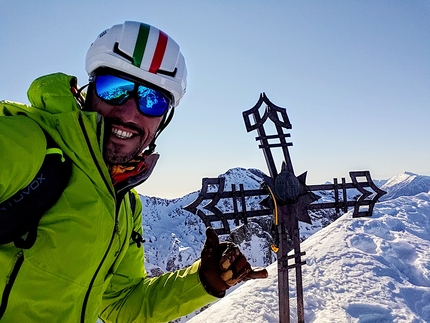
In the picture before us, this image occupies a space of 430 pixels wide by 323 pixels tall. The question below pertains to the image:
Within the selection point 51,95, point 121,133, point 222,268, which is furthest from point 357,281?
point 51,95

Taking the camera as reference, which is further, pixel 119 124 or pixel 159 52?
pixel 159 52

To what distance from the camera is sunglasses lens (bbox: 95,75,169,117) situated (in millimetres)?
1937

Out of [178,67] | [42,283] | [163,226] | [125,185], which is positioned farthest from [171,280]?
[163,226]

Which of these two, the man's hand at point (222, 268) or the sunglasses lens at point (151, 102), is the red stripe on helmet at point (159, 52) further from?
the man's hand at point (222, 268)

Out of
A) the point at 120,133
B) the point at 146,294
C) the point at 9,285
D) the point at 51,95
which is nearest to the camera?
the point at 9,285

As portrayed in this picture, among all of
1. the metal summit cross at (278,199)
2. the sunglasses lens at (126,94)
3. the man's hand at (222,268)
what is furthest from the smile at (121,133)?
the metal summit cross at (278,199)

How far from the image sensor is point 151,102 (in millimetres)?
2062

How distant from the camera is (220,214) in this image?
4898mm

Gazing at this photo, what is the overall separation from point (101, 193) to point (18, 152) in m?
0.47

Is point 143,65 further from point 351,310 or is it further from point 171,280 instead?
point 351,310

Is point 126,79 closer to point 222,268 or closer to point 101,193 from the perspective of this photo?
point 101,193

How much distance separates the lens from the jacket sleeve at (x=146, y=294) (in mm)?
2076

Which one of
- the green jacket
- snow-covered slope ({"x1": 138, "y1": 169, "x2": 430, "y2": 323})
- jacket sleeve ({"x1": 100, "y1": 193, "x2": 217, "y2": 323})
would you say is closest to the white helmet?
the green jacket

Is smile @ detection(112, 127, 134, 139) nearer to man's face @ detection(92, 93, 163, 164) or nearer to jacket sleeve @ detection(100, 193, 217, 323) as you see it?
Answer: man's face @ detection(92, 93, 163, 164)
